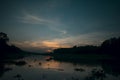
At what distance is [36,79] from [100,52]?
93.3m

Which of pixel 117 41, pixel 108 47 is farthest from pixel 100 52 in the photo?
pixel 117 41

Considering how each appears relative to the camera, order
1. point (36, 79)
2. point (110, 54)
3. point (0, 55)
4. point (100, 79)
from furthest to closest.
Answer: point (110, 54) → point (0, 55) → point (100, 79) → point (36, 79)

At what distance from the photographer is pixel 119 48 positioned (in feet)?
314

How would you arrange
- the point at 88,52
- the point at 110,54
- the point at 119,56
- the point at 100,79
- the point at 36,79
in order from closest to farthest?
the point at 36,79, the point at 100,79, the point at 119,56, the point at 110,54, the point at 88,52

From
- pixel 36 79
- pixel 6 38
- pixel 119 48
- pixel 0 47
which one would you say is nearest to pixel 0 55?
pixel 0 47

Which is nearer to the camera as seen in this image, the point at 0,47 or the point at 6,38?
the point at 0,47

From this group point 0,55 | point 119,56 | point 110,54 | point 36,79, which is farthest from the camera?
point 110,54

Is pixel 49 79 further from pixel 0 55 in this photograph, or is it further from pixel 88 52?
pixel 88 52

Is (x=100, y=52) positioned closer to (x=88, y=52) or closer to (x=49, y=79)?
(x=88, y=52)

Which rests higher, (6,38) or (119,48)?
(6,38)

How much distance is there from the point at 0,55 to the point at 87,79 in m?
72.5

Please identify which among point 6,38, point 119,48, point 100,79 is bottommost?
point 100,79

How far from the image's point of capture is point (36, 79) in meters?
26.0

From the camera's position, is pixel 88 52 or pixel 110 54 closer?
pixel 110 54
